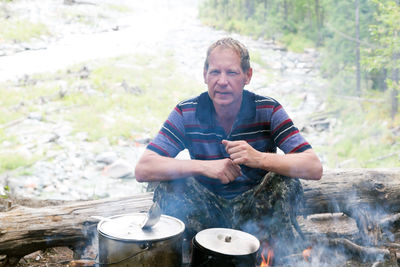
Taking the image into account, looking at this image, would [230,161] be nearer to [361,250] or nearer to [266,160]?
[266,160]

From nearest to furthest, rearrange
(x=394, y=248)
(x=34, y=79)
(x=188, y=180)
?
1. (x=188, y=180)
2. (x=394, y=248)
3. (x=34, y=79)

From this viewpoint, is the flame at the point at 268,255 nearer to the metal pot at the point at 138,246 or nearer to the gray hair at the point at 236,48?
the metal pot at the point at 138,246

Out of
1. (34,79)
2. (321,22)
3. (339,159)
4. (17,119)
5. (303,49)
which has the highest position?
(321,22)

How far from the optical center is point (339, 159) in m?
7.81

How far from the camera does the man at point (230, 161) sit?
7.81 ft

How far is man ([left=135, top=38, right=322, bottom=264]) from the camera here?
93.7 inches

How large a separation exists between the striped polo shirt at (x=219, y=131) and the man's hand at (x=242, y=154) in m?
0.32

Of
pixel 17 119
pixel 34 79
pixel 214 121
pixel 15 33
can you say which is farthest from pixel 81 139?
pixel 214 121

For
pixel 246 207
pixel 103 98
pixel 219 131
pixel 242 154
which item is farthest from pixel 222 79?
pixel 103 98

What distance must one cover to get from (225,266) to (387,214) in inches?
85.8

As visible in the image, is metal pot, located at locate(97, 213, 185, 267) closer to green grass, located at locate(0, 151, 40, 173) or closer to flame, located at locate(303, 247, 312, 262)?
flame, located at locate(303, 247, 312, 262)

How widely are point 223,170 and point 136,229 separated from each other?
698 millimetres

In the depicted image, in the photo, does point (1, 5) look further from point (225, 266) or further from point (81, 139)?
point (225, 266)

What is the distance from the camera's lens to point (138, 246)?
1850 millimetres
